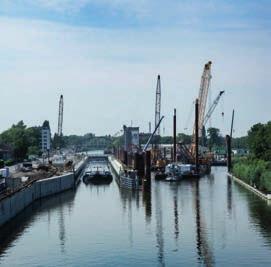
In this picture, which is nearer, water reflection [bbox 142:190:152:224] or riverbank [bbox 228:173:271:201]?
water reflection [bbox 142:190:152:224]

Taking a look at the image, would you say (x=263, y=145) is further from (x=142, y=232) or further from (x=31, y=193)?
(x=142, y=232)

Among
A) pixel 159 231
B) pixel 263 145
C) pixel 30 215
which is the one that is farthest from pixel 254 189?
pixel 159 231

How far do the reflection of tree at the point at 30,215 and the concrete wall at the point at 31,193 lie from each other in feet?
2.39

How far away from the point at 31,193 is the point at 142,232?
100ft

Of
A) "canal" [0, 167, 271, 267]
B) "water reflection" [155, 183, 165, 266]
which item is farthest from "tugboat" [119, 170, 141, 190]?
"water reflection" [155, 183, 165, 266]

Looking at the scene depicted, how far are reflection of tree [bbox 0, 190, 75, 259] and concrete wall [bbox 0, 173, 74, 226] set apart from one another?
73 centimetres

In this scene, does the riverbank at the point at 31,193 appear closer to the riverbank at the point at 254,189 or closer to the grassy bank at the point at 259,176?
the riverbank at the point at 254,189

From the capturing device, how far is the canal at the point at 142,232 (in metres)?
48.3

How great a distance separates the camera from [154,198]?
9175 cm

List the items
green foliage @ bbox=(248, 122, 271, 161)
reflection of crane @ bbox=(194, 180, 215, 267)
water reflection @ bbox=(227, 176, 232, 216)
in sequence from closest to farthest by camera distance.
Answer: reflection of crane @ bbox=(194, 180, 215, 267), water reflection @ bbox=(227, 176, 232, 216), green foliage @ bbox=(248, 122, 271, 161)

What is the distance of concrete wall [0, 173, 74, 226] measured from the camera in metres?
65.9

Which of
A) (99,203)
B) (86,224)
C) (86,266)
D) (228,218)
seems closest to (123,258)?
(86,266)

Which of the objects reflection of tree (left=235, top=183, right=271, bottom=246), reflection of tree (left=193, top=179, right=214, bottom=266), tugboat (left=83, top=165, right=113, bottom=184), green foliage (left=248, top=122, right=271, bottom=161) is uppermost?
green foliage (left=248, top=122, right=271, bottom=161)

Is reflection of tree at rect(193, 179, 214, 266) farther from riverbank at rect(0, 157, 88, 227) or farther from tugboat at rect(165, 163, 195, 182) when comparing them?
tugboat at rect(165, 163, 195, 182)
